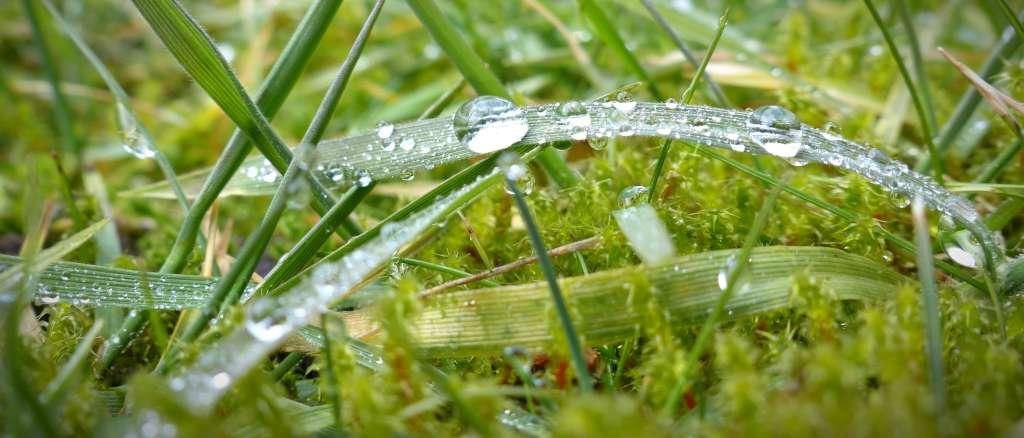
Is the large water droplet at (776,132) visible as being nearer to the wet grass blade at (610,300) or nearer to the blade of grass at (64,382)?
the wet grass blade at (610,300)

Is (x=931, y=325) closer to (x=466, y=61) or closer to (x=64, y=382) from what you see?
(x=466, y=61)

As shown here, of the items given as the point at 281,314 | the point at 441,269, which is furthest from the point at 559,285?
the point at 281,314

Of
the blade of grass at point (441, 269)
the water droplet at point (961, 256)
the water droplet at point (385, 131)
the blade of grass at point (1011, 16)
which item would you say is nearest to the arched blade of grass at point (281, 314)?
the blade of grass at point (441, 269)

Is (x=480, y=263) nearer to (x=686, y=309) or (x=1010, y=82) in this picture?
(x=686, y=309)

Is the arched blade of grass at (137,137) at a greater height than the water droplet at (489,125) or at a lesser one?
greater

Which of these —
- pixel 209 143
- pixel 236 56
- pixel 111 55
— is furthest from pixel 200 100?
pixel 111 55
